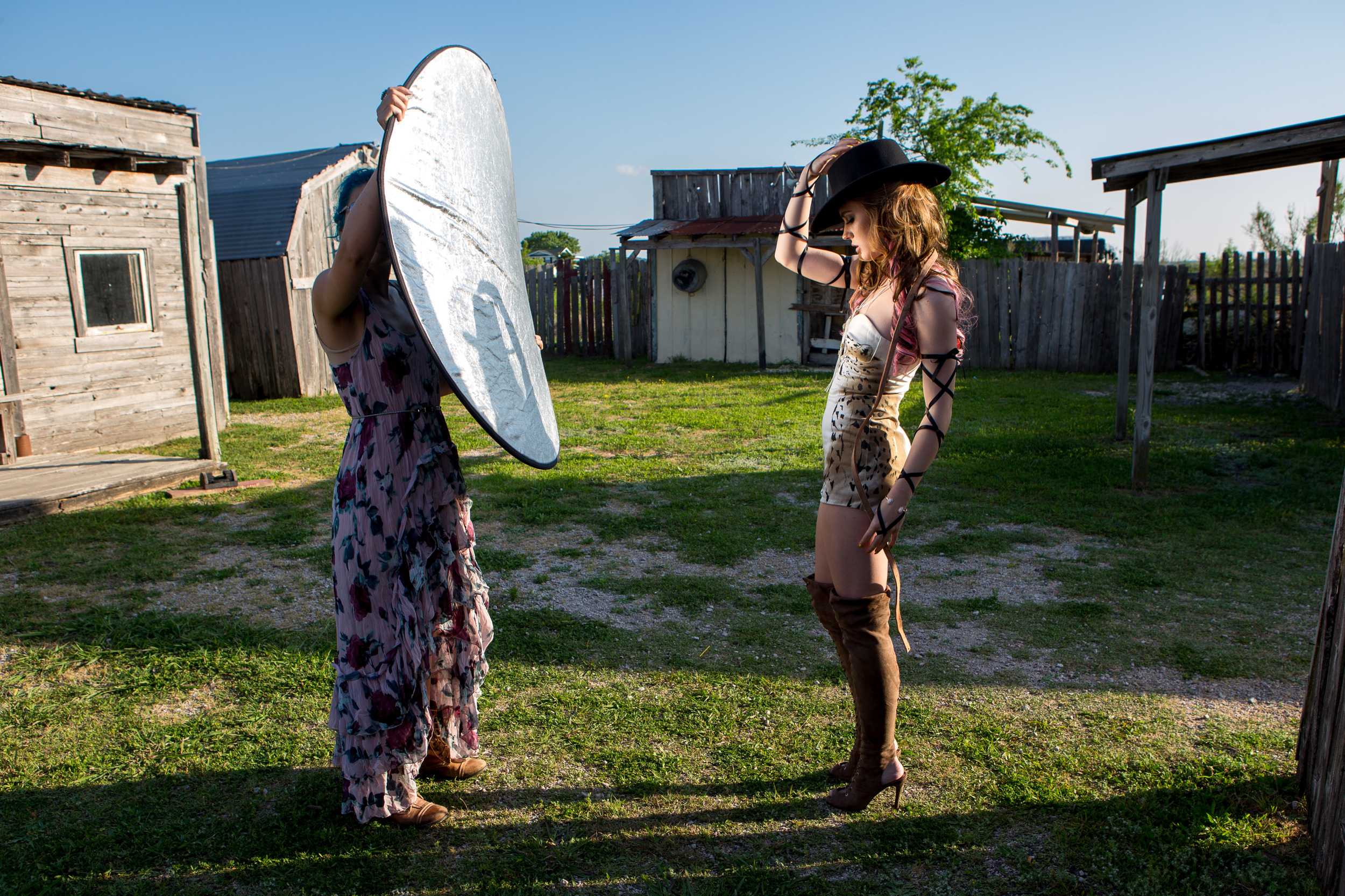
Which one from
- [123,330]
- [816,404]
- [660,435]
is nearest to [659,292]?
[816,404]

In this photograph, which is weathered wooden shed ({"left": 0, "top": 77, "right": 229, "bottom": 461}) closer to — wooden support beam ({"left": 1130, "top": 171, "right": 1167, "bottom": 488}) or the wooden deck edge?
the wooden deck edge

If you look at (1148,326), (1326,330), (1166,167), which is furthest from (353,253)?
(1326,330)

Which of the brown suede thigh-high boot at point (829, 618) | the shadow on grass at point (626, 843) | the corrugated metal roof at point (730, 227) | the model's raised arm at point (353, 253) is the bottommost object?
the shadow on grass at point (626, 843)

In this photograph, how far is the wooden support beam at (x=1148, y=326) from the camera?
7.18 meters

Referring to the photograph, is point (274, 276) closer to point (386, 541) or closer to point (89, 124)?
point (89, 124)

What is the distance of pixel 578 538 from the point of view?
611 centimetres

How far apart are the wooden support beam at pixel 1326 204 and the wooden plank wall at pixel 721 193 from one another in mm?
7640

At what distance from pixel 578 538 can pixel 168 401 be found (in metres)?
6.94

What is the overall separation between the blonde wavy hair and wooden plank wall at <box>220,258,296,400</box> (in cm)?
1264

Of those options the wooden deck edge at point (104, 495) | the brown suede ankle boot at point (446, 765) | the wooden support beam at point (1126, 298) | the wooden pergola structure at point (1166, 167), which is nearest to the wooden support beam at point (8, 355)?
the wooden deck edge at point (104, 495)

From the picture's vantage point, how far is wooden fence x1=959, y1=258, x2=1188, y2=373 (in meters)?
15.1

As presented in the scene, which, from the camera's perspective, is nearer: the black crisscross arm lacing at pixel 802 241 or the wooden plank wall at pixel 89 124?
the black crisscross arm lacing at pixel 802 241

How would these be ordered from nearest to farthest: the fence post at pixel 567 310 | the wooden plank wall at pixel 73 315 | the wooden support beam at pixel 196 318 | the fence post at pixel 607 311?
the wooden support beam at pixel 196 318 → the wooden plank wall at pixel 73 315 → the fence post at pixel 607 311 → the fence post at pixel 567 310

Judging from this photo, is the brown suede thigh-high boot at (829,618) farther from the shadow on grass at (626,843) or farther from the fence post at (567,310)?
the fence post at (567,310)
